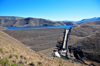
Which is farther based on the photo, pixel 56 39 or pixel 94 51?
pixel 56 39

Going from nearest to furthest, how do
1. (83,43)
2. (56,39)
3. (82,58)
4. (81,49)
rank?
(82,58)
(81,49)
(83,43)
(56,39)

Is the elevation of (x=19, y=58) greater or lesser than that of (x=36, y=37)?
greater

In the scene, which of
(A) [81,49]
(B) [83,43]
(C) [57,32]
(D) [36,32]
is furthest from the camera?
(C) [57,32]

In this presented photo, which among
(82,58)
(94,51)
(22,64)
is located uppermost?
(22,64)

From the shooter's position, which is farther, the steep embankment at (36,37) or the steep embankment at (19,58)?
the steep embankment at (36,37)

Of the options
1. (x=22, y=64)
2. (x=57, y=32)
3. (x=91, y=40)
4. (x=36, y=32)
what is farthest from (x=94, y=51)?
(x=22, y=64)

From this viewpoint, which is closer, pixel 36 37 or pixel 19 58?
pixel 19 58

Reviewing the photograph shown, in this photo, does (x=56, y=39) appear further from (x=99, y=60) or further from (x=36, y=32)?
(x=99, y=60)

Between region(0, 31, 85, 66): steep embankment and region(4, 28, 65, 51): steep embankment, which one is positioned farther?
region(4, 28, 65, 51): steep embankment

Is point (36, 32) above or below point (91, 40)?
above

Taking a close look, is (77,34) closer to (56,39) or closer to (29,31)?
(56,39)
